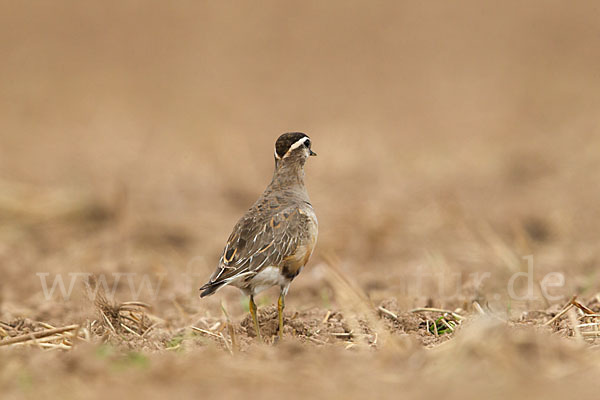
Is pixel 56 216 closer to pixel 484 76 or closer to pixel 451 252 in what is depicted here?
pixel 451 252

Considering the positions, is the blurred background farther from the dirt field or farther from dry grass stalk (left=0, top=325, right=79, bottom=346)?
dry grass stalk (left=0, top=325, right=79, bottom=346)

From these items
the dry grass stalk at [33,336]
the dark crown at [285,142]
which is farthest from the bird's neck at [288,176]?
the dry grass stalk at [33,336]


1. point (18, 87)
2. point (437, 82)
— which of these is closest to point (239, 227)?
point (437, 82)

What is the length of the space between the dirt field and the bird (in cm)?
30

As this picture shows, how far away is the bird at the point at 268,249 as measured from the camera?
18.8 feet

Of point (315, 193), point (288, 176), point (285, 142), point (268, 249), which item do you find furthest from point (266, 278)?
point (315, 193)

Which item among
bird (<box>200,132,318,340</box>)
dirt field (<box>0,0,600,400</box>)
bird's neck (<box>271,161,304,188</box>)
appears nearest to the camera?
dirt field (<box>0,0,600,400</box>)

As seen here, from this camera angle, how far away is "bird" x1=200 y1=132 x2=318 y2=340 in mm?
5727

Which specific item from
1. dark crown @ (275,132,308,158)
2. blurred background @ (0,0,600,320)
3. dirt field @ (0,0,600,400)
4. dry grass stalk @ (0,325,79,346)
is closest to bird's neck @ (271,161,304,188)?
dark crown @ (275,132,308,158)

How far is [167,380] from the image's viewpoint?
3.99 m

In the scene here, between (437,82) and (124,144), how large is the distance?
8.32 metres

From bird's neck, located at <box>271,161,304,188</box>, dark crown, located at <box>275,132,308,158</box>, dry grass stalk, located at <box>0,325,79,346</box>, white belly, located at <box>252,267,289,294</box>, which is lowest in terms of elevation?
dry grass stalk, located at <box>0,325,79,346</box>

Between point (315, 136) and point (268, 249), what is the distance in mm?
10765

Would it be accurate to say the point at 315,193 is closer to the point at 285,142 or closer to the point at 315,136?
the point at 315,136
